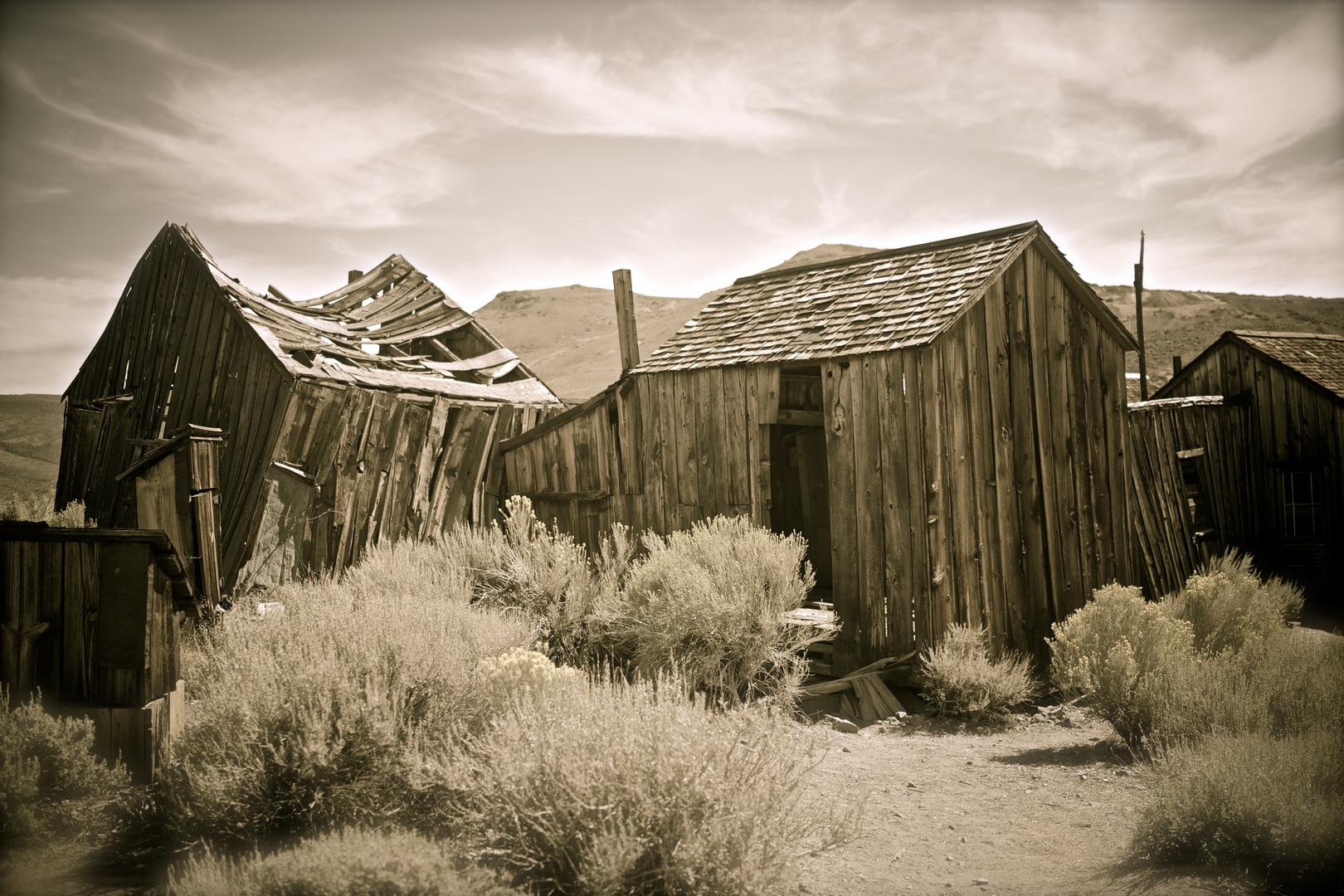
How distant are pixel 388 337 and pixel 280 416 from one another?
364 centimetres

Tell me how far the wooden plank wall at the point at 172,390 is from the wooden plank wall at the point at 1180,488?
10.1m

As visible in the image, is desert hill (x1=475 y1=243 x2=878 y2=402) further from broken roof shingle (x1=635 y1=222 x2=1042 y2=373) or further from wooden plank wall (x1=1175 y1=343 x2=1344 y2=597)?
broken roof shingle (x1=635 y1=222 x2=1042 y2=373)

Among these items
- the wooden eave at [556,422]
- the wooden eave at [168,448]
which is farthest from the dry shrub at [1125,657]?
the wooden eave at [168,448]

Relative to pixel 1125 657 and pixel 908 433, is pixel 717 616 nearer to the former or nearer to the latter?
pixel 908 433

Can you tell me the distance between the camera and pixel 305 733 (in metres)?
3.75

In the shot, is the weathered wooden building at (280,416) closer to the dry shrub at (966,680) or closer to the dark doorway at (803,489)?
the dark doorway at (803,489)

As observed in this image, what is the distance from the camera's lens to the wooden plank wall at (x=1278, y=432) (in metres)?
12.5

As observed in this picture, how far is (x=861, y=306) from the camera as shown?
830cm

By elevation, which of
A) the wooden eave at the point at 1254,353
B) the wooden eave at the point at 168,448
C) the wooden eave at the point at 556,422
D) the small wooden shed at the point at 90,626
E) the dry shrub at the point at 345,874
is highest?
the wooden eave at the point at 1254,353

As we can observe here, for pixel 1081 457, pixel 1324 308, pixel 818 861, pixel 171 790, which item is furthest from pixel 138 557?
pixel 1324 308

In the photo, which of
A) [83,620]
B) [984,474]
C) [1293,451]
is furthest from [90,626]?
[1293,451]

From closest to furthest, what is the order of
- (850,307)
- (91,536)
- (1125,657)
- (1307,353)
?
(91,536) < (1125,657) < (850,307) < (1307,353)

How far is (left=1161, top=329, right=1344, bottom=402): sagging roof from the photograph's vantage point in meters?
12.8

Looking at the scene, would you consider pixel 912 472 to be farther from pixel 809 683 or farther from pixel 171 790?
pixel 171 790
